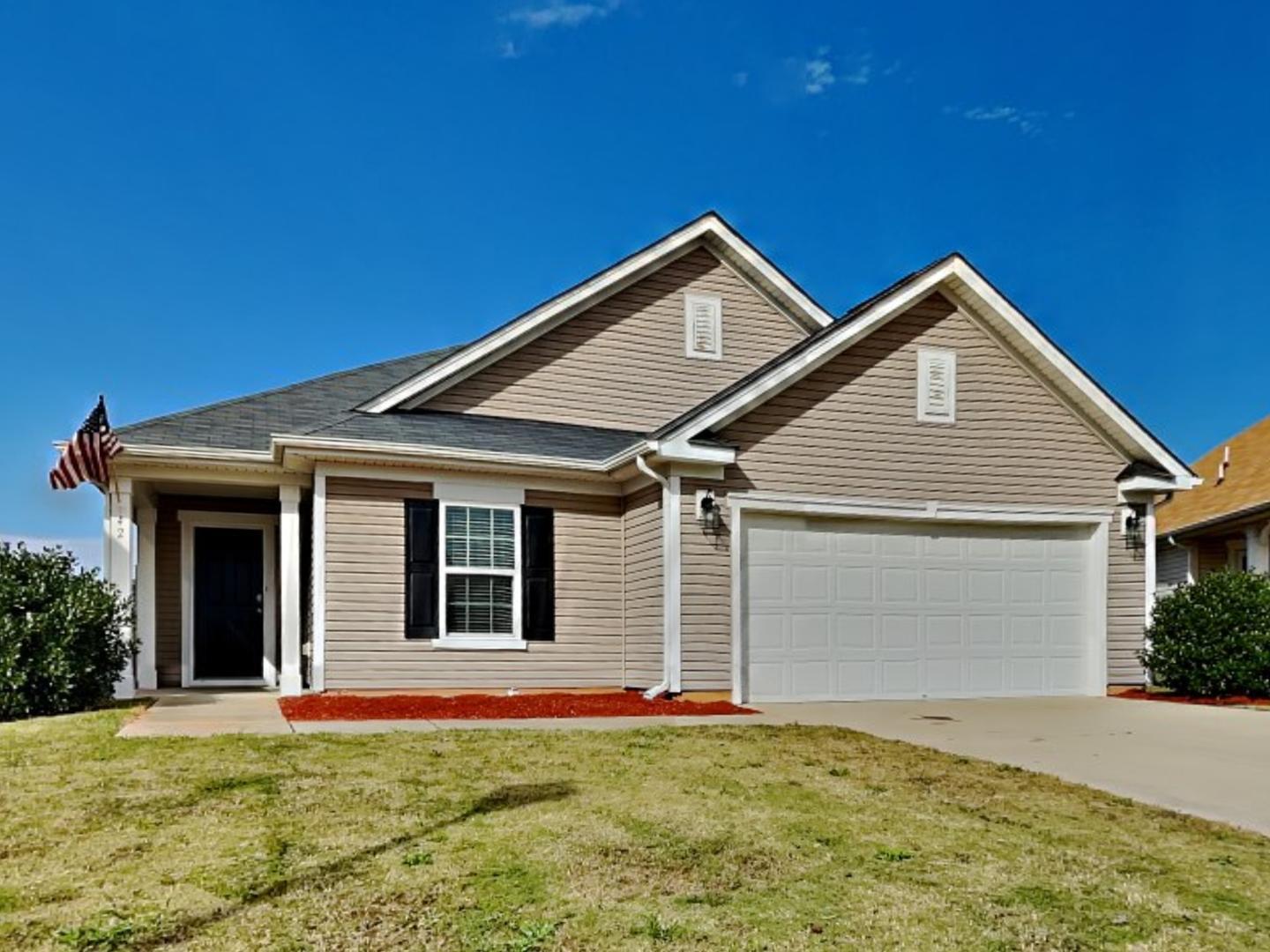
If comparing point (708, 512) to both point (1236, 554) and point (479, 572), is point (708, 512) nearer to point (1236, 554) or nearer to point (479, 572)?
point (479, 572)

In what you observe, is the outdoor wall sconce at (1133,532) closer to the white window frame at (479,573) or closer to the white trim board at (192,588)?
the white window frame at (479,573)

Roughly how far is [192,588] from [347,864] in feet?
32.6

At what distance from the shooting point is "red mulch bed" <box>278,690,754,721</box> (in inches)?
358

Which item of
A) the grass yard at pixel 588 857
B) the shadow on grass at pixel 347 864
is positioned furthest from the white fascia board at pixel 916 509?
the shadow on grass at pixel 347 864

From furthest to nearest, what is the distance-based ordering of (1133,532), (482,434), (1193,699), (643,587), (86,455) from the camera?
(1133,532), (482,434), (1193,699), (643,587), (86,455)

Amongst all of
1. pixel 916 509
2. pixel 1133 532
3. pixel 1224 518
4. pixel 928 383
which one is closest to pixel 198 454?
pixel 916 509

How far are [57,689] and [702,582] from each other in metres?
6.42

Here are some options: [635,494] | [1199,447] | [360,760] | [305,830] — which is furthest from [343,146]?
[1199,447]

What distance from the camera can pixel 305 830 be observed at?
468 cm

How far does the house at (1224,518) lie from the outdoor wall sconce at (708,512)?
34.0 ft

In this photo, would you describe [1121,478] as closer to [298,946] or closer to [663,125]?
[298,946]

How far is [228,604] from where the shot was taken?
1319 cm

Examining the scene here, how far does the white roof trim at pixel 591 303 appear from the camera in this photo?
1288 centimetres

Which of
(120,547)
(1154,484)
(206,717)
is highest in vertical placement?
(1154,484)
